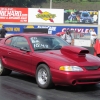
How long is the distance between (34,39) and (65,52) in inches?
46.1

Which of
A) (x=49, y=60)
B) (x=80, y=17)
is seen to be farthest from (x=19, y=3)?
(x=49, y=60)

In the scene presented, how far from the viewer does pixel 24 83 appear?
10.0 metres

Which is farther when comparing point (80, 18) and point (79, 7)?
point (79, 7)

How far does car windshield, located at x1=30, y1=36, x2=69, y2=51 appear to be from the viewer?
10.0m

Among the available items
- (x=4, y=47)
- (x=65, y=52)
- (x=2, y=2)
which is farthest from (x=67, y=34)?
(x=2, y=2)

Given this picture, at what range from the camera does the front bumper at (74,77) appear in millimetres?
8688

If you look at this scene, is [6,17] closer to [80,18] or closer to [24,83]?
[80,18]

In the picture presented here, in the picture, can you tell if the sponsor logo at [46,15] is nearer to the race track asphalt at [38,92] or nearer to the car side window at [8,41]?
the car side window at [8,41]

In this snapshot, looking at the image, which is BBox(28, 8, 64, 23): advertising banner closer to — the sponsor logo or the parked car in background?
the sponsor logo

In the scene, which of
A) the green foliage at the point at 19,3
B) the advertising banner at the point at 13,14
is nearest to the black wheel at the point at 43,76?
the advertising banner at the point at 13,14

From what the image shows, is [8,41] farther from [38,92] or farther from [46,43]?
[38,92]

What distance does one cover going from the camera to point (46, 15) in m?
42.0

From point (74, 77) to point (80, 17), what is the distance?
3496cm

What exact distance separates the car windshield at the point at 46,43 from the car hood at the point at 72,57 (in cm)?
45
